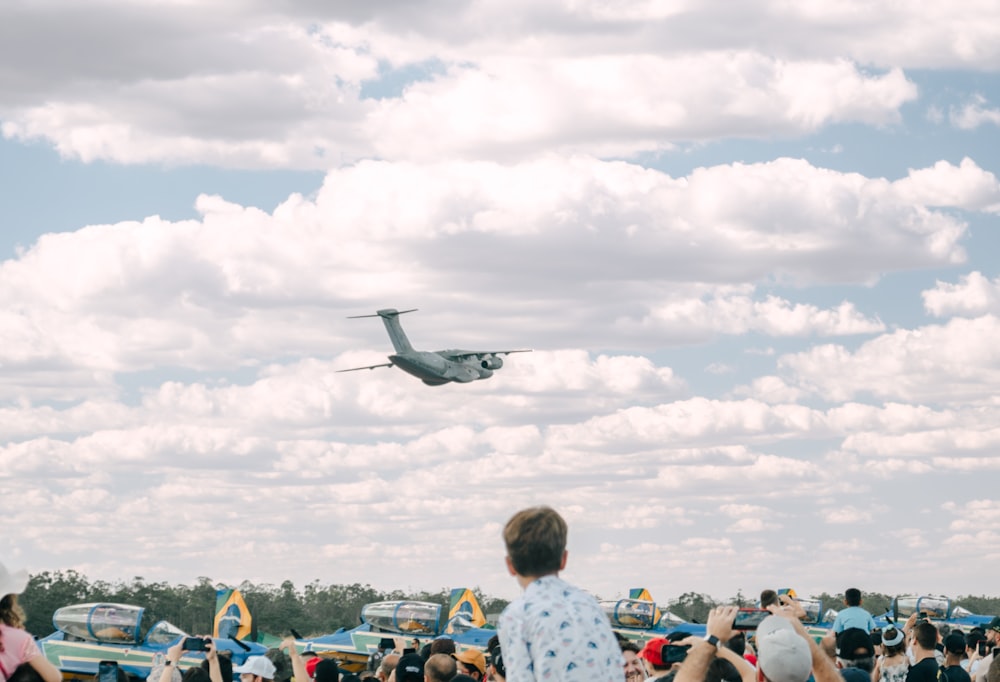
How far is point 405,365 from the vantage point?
64.8m

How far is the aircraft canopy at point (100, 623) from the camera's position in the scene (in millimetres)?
41875

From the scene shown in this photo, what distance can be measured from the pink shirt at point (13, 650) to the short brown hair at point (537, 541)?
2.51 meters

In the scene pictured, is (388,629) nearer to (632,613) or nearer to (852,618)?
(632,613)

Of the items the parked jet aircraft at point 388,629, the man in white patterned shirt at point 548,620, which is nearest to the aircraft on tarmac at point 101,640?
the parked jet aircraft at point 388,629

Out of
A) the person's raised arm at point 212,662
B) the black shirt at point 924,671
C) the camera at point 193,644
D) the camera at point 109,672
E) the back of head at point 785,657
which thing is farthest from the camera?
the camera at point 109,672

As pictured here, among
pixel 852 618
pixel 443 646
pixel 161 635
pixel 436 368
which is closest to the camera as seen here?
Answer: pixel 443 646

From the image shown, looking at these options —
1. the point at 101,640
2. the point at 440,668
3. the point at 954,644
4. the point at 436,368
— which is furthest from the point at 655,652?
the point at 436,368

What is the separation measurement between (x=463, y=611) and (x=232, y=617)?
8398mm

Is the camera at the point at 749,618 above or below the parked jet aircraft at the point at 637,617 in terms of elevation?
above

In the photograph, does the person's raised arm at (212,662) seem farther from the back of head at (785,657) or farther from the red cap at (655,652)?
the back of head at (785,657)

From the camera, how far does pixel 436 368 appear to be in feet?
214

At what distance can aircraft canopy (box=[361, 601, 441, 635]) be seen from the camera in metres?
49.1

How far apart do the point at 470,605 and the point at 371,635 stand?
13.2ft

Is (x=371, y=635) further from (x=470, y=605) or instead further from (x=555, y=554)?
(x=555, y=554)
